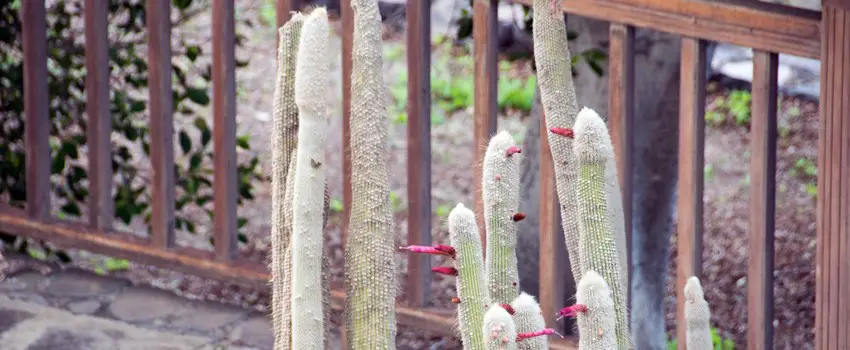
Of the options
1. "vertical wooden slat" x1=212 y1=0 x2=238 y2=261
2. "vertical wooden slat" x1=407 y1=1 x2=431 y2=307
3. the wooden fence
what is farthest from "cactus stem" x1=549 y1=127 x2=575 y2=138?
"vertical wooden slat" x1=212 y1=0 x2=238 y2=261

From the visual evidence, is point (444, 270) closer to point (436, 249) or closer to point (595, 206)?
point (436, 249)

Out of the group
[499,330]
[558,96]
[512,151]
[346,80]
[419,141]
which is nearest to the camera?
[499,330]

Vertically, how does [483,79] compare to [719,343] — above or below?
above

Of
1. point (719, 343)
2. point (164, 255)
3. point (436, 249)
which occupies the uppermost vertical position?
point (436, 249)

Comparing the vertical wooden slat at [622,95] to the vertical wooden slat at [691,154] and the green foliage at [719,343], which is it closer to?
the vertical wooden slat at [691,154]

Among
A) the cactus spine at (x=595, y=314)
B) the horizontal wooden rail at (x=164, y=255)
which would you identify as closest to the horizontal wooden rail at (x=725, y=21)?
the cactus spine at (x=595, y=314)

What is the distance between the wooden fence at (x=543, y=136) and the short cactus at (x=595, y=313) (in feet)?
3.04

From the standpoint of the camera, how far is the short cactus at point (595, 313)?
2100 millimetres

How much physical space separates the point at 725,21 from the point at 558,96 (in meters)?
0.66

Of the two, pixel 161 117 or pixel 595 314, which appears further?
pixel 161 117

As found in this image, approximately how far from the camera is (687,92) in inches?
120

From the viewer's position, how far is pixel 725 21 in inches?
116

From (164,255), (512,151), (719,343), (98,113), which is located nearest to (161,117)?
(98,113)

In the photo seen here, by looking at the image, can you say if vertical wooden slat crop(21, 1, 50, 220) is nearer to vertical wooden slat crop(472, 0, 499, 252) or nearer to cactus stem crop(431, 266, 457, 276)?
vertical wooden slat crop(472, 0, 499, 252)
